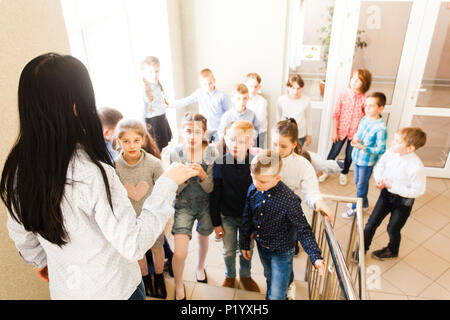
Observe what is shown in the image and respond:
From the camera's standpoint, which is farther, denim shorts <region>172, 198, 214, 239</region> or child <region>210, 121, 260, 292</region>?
denim shorts <region>172, 198, 214, 239</region>

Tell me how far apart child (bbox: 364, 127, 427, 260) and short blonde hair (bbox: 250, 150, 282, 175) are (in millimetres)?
1351

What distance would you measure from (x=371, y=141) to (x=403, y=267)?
1.22m

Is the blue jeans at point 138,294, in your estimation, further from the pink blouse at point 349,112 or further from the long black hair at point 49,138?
the pink blouse at point 349,112

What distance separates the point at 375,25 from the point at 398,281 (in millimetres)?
3023

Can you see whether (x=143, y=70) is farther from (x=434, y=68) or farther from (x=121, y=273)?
(x=434, y=68)

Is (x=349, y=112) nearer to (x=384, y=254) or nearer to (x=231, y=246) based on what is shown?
(x=384, y=254)

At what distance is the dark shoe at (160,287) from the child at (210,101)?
171 cm

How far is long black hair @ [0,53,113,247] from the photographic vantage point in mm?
960

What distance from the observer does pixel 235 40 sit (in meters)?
4.26

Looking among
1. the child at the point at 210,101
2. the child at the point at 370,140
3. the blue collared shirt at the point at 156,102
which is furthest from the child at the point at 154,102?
the child at the point at 370,140

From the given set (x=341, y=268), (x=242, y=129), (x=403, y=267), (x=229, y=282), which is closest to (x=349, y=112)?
(x=403, y=267)

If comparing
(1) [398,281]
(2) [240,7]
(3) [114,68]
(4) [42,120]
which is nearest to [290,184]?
(1) [398,281]

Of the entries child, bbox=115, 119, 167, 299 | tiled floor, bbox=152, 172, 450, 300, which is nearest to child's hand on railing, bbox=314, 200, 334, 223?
tiled floor, bbox=152, 172, 450, 300

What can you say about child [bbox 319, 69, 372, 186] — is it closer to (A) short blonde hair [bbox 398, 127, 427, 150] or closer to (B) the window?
(A) short blonde hair [bbox 398, 127, 427, 150]
